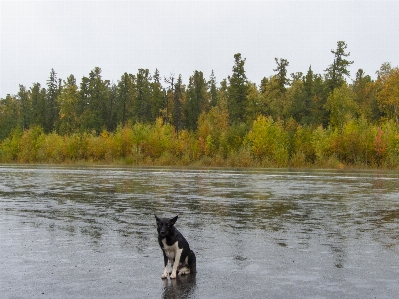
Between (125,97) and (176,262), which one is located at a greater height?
(125,97)

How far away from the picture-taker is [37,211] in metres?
15.3

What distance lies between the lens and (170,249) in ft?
24.2

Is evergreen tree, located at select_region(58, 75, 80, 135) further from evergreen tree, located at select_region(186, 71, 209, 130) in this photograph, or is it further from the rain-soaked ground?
the rain-soaked ground

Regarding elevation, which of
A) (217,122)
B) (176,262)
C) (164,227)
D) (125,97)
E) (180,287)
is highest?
(125,97)

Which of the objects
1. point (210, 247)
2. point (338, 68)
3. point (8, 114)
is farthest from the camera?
point (8, 114)

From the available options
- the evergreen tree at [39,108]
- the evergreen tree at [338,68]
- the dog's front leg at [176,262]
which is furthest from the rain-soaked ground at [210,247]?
the evergreen tree at [39,108]

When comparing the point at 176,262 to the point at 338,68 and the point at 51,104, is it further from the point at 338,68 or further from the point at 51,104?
the point at 51,104

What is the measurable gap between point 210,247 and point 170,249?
252 cm

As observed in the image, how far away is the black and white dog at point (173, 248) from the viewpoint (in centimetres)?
728

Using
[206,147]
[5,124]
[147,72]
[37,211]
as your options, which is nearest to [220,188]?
[37,211]

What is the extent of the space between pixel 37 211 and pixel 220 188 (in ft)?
33.0

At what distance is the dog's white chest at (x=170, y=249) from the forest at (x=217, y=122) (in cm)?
4243

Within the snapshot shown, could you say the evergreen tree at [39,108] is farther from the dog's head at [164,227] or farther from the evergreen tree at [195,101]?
the dog's head at [164,227]

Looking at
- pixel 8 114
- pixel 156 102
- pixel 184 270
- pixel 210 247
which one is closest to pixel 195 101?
pixel 156 102
